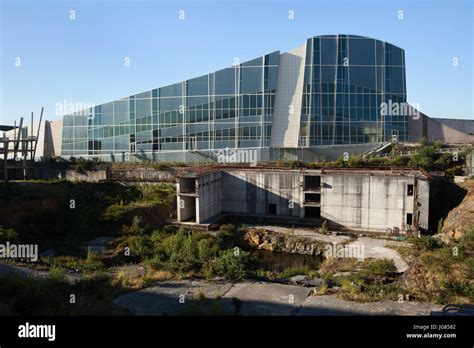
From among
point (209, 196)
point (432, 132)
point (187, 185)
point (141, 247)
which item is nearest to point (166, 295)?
point (141, 247)

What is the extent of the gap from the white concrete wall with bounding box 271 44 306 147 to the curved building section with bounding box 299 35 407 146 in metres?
0.74

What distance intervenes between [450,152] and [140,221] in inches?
1097

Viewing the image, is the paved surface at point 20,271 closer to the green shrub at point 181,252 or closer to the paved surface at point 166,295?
the paved surface at point 166,295

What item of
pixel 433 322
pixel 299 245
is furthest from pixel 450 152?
pixel 433 322

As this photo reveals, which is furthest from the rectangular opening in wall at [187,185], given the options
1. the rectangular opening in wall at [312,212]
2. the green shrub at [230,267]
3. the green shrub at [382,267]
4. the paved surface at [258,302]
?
the paved surface at [258,302]

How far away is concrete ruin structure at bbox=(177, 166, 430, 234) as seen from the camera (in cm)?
3041

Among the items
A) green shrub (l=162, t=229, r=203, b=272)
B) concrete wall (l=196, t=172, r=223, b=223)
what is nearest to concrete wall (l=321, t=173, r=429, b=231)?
concrete wall (l=196, t=172, r=223, b=223)

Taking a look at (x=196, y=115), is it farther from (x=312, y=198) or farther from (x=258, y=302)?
(x=258, y=302)

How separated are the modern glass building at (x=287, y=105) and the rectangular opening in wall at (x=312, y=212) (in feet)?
31.9

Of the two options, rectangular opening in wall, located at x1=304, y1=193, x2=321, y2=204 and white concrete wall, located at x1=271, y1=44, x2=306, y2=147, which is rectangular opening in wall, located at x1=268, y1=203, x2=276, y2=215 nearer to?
rectangular opening in wall, located at x1=304, y1=193, x2=321, y2=204

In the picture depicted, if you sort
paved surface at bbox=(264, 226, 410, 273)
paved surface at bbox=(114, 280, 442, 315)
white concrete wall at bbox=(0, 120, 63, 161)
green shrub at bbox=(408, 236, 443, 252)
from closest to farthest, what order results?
paved surface at bbox=(114, 280, 442, 315)
green shrub at bbox=(408, 236, 443, 252)
paved surface at bbox=(264, 226, 410, 273)
white concrete wall at bbox=(0, 120, 63, 161)

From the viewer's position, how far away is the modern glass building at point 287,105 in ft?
140

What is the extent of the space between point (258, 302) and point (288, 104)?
31422mm

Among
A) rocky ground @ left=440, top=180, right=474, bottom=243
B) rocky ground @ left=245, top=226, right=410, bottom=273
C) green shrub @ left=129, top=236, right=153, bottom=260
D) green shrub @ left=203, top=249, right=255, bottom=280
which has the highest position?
rocky ground @ left=440, top=180, right=474, bottom=243
